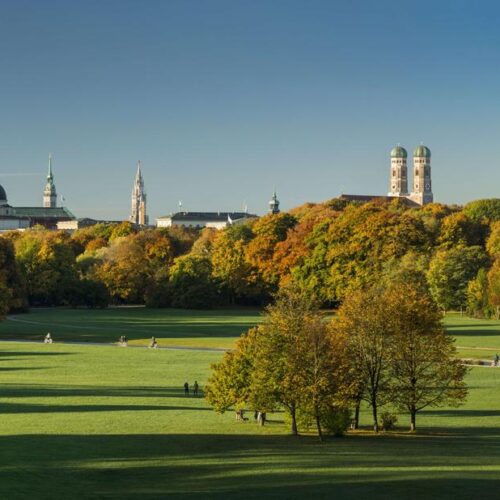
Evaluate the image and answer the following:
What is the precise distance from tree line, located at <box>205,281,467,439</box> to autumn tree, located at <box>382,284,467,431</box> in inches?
1.6

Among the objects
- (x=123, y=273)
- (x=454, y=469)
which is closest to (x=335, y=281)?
(x=123, y=273)

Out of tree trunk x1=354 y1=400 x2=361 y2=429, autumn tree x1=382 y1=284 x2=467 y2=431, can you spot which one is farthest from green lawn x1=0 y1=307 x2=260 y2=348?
tree trunk x1=354 y1=400 x2=361 y2=429

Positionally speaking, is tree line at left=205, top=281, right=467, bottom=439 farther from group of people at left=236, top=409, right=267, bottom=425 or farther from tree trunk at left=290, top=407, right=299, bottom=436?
group of people at left=236, top=409, right=267, bottom=425

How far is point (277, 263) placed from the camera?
433ft

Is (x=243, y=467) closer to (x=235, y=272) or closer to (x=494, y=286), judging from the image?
(x=494, y=286)

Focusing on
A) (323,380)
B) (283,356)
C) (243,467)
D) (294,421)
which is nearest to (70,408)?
(283,356)

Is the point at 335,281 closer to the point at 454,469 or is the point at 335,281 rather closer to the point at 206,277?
the point at 206,277

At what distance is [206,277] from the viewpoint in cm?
13650

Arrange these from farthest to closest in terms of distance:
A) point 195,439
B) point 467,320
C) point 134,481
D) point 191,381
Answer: point 467,320
point 191,381
point 195,439
point 134,481

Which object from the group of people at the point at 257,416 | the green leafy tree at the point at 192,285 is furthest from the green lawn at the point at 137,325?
the group of people at the point at 257,416

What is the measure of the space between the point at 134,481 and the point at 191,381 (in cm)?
2653

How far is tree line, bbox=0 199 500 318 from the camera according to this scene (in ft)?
382

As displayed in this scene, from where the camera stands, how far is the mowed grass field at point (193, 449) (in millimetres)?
34625

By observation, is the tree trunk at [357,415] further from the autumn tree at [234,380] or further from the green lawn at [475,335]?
the green lawn at [475,335]
